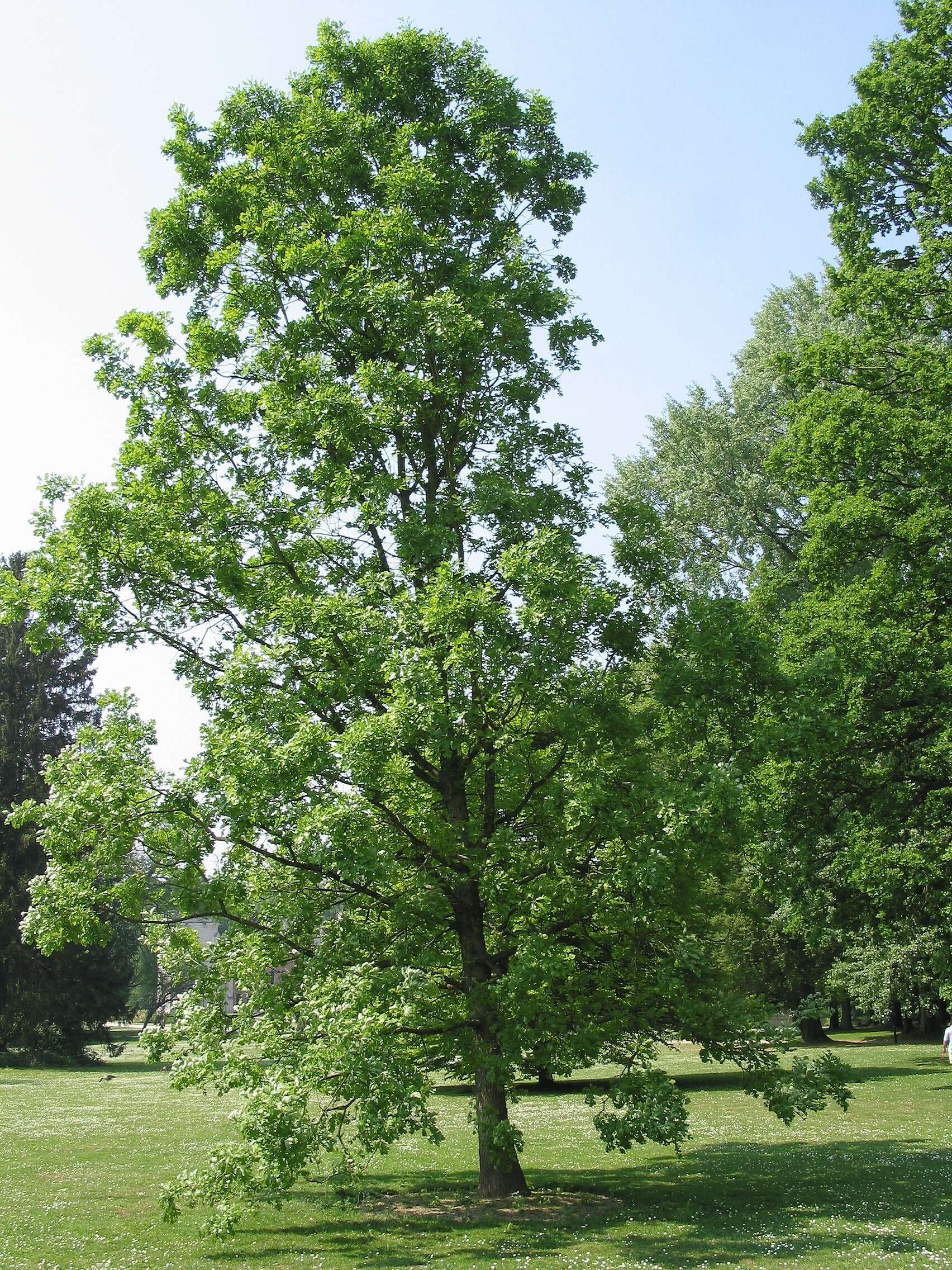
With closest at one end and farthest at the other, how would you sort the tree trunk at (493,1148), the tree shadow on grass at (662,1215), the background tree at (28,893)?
the tree shadow on grass at (662,1215) < the tree trunk at (493,1148) < the background tree at (28,893)

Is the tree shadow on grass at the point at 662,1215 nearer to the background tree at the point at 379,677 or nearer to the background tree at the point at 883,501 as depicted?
the background tree at the point at 379,677

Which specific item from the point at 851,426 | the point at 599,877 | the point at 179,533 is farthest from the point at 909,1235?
the point at 851,426

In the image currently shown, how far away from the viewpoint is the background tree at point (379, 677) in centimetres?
1250

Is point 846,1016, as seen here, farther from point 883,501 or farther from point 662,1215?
point 662,1215

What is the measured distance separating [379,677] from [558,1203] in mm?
8260

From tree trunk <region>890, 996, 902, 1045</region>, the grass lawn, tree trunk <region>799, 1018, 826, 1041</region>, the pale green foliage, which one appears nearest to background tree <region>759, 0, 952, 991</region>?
the grass lawn

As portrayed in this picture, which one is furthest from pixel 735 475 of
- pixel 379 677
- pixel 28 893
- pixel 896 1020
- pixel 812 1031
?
pixel 28 893

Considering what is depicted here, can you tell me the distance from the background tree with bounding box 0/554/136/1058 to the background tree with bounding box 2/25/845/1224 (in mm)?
36894

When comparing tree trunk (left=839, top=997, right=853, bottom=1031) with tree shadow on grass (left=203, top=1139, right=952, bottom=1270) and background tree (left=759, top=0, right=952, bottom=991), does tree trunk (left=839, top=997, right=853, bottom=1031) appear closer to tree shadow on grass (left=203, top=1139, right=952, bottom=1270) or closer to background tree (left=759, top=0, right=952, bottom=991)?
background tree (left=759, top=0, right=952, bottom=991)

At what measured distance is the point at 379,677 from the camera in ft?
44.0

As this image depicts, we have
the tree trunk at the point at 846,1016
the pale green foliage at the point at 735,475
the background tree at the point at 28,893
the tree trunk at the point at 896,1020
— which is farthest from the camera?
the tree trunk at the point at 846,1016

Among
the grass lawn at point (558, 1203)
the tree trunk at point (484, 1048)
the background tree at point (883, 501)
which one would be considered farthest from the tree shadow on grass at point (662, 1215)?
the background tree at point (883, 501)

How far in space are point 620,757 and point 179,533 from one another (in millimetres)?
7320

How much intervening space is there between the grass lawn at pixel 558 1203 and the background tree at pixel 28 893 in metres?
26.8
